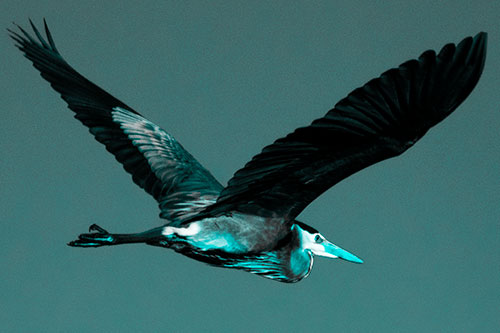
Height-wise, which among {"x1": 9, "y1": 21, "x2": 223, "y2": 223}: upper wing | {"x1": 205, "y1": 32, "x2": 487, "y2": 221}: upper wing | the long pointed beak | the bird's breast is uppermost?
{"x1": 9, "y1": 21, "x2": 223, "y2": 223}: upper wing

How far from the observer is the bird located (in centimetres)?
136

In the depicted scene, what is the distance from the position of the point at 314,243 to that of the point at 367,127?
0.44 metres

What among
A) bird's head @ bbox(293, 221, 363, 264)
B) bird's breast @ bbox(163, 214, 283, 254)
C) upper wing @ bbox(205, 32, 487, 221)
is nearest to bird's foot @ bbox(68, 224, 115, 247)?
bird's breast @ bbox(163, 214, 283, 254)

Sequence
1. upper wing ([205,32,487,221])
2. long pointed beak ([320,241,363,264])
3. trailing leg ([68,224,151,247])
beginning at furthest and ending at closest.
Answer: long pointed beak ([320,241,363,264]) < trailing leg ([68,224,151,247]) < upper wing ([205,32,487,221])

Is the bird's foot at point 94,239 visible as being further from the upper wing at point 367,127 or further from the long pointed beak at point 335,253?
the long pointed beak at point 335,253

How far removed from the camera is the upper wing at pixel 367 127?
1.35 metres

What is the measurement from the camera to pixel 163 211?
Result: 6.11ft

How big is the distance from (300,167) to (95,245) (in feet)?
1.60

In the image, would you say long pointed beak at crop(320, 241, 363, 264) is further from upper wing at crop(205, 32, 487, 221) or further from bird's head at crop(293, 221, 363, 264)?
upper wing at crop(205, 32, 487, 221)

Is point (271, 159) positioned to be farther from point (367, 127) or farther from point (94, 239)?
point (94, 239)

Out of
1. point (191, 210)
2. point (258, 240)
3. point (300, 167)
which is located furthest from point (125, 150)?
point (300, 167)

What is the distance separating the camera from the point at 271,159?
4.86 ft

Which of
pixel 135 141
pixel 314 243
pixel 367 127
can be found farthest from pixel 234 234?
pixel 135 141

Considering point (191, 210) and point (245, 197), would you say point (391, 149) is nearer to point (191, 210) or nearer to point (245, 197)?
point (245, 197)
